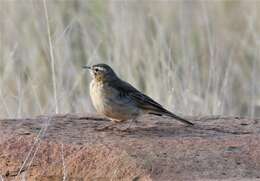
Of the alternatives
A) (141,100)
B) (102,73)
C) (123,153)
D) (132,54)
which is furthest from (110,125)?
(132,54)

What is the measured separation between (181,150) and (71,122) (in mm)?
1375

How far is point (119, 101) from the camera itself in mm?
7367

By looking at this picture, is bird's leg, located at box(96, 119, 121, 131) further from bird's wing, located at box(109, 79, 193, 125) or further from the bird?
bird's wing, located at box(109, 79, 193, 125)

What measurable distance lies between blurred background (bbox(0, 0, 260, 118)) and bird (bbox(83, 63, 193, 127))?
0.52 meters

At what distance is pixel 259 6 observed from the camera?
13.6 meters

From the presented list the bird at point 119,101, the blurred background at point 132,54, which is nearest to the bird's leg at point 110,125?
the bird at point 119,101

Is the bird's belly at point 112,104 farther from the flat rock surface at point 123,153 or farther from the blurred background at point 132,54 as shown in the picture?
the blurred background at point 132,54

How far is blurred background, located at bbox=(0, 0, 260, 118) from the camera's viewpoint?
9117 millimetres

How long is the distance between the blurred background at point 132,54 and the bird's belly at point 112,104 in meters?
0.57

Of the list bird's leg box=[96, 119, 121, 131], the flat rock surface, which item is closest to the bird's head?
bird's leg box=[96, 119, 121, 131]

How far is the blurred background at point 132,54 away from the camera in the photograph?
29.9 feet

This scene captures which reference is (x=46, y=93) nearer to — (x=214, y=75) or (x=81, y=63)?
(x=81, y=63)

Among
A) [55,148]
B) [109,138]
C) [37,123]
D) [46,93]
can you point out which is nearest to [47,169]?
[55,148]

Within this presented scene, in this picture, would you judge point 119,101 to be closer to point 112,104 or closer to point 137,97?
point 112,104
